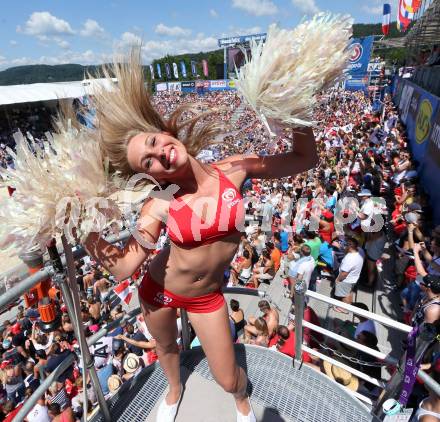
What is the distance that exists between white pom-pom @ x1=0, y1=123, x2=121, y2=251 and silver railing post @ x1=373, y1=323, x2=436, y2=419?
161 centimetres

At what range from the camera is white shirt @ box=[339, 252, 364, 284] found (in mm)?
4301

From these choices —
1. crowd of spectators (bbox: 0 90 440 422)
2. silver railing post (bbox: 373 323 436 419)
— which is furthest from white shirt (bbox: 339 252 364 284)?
silver railing post (bbox: 373 323 436 419)

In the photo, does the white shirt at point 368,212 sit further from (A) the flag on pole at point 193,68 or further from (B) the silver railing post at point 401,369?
(A) the flag on pole at point 193,68

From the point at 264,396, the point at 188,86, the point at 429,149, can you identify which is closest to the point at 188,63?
the point at 188,86

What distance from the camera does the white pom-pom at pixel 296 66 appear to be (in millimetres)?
1451

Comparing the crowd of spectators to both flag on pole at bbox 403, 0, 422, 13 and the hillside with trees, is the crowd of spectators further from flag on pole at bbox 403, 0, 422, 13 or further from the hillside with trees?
the hillside with trees

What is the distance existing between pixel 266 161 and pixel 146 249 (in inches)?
32.7

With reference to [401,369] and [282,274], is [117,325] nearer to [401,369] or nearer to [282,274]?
[401,369]

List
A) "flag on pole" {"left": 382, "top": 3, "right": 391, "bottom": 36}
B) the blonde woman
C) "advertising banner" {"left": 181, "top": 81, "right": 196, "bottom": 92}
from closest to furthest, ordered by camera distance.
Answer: the blonde woman → "flag on pole" {"left": 382, "top": 3, "right": 391, "bottom": 36} → "advertising banner" {"left": 181, "top": 81, "right": 196, "bottom": 92}

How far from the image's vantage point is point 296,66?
146cm

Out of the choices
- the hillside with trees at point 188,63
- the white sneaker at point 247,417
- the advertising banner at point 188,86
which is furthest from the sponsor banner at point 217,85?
the white sneaker at point 247,417

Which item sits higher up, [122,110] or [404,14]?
[404,14]

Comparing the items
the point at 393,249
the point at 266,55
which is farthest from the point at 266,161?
the point at 393,249

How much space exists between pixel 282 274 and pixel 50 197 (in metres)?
5.02
